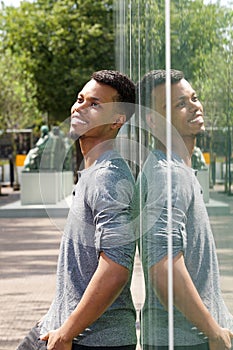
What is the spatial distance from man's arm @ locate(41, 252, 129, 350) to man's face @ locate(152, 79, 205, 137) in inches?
17.0

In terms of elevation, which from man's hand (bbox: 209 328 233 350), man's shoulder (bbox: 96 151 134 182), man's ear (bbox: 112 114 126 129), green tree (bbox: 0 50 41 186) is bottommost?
green tree (bbox: 0 50 41 186)

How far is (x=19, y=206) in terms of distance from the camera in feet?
91.4

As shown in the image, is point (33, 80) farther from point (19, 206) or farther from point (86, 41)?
point (19, 206)

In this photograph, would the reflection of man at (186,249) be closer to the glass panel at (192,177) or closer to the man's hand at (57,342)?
the glass panel at (192,177)

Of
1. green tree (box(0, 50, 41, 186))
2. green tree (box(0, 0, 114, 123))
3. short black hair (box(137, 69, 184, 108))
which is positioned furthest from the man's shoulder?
green tree (box(0, 50, 41, 186))

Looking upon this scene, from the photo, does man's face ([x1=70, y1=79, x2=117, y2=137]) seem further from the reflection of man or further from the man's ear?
the reflection of man

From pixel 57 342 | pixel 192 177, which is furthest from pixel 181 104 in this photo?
pixel 57 342

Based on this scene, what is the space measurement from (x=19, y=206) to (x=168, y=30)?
2510 cm

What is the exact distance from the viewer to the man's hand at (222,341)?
105 inches

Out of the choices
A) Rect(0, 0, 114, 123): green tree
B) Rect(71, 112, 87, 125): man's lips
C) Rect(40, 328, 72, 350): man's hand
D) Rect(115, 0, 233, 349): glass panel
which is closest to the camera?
Rect(115, 0, 233, 349): glass panel

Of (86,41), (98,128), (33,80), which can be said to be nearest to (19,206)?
(86,41)

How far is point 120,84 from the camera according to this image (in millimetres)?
3307

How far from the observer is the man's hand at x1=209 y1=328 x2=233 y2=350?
268 centimetres

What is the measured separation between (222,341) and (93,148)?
832mm
